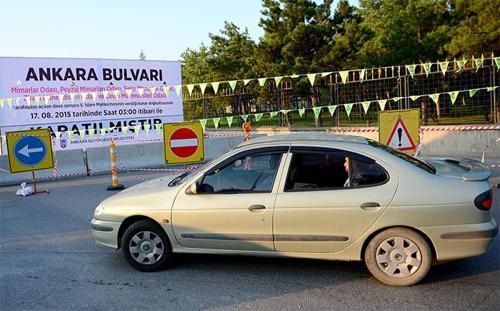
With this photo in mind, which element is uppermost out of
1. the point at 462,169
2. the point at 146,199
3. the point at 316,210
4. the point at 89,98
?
the point at 89,98

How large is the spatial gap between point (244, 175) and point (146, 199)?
1.11 m

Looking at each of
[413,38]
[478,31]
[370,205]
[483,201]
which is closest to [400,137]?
[483,201]

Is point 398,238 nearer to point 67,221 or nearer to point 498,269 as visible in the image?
point 498,269

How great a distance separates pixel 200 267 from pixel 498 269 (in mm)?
3160

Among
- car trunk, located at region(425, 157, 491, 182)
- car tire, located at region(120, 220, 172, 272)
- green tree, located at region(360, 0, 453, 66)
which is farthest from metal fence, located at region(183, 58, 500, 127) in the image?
car tire, located at region(120, 220, 172, 272)

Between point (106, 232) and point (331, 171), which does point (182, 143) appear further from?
point (331, 171)

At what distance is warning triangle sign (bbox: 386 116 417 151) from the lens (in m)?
9.55

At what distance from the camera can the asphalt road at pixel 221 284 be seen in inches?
169

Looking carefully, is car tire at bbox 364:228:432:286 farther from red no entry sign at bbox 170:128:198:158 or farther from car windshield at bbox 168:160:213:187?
red no entry sign at bbox 170:128:198:158

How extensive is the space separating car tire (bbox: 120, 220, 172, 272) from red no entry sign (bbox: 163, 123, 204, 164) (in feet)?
18.3

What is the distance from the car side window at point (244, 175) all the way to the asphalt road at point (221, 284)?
36.8 inches

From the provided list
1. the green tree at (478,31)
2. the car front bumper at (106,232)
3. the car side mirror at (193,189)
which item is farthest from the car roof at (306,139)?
the green tree at (478,31)

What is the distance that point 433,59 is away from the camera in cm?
2606

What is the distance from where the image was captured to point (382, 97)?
21.1m
